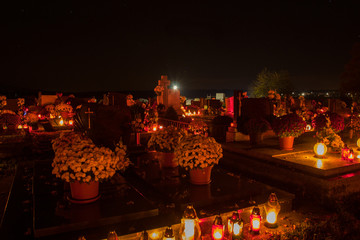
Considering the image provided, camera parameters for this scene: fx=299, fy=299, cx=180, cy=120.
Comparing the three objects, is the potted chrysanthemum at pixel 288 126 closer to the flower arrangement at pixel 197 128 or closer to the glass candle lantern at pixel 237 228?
the flower arrangement at pixel 197 128

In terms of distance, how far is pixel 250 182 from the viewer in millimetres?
6383

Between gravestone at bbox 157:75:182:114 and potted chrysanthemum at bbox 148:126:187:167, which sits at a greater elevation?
gravestone at bbox 157:75:182:114

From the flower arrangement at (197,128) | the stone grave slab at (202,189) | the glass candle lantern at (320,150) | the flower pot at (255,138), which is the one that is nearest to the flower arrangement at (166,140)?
the stone grave slab at (202,189)

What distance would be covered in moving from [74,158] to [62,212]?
0.85 m

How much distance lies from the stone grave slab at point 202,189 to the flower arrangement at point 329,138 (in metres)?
3.43

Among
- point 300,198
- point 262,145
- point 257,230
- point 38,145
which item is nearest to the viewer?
point 257,230

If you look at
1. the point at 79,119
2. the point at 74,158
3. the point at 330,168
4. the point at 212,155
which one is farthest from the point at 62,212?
the point at 330,168

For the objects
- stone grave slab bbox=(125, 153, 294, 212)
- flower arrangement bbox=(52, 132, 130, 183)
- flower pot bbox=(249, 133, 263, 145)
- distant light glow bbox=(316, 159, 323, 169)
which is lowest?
stone grave slab bbox=(125, 153, 294, 212)

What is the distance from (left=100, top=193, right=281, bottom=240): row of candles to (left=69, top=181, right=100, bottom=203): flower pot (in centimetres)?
136

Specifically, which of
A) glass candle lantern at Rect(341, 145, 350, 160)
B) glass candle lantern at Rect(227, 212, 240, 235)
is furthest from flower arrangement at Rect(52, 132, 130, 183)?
glass candle lantern at Rect(341, 145, 350, 160)

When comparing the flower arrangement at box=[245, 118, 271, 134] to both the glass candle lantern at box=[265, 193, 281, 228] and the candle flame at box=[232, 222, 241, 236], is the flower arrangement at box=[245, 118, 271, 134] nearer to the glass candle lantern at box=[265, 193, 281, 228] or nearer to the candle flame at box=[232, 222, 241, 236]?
the glass candle lantern at box=[265, 193, 281, 228]

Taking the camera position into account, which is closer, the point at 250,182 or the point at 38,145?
the point at 250,182

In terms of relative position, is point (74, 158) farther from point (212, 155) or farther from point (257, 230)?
point (257, 230)

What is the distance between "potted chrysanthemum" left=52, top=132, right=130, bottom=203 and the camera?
4.77 metres
